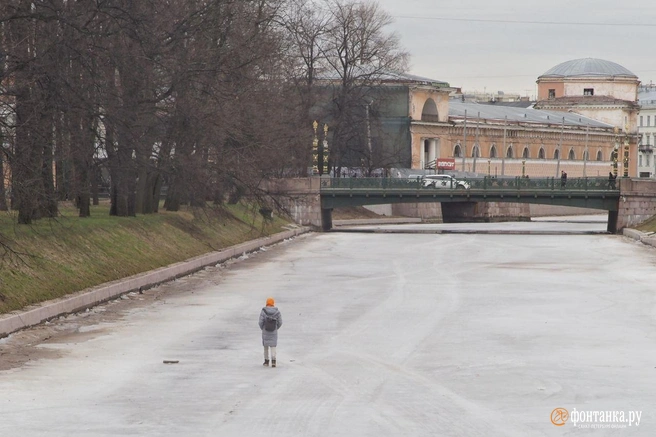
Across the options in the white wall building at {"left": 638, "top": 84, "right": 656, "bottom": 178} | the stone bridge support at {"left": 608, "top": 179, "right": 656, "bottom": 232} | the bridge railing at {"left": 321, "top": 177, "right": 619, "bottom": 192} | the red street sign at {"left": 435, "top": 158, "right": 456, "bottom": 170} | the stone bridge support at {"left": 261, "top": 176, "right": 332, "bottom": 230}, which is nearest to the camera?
the stone bridge support at {"left": 608, "top": 179, "right": 656, "bottom": 232}

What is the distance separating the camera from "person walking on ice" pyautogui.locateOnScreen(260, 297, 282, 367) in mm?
21750

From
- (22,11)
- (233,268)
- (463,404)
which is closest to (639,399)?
(463,404)

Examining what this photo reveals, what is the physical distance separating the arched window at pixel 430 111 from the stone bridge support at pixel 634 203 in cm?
4245

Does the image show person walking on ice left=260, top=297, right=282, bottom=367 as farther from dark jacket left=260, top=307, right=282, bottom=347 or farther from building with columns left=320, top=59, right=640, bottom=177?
building with columns left=320, top=59, right=640, bottom=177

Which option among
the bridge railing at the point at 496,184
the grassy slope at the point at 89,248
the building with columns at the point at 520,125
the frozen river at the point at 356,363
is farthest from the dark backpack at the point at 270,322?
the building with columns at the point at 520,125

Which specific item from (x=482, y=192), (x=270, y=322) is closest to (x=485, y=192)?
(x=482, y=192)

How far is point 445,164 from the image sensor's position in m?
119

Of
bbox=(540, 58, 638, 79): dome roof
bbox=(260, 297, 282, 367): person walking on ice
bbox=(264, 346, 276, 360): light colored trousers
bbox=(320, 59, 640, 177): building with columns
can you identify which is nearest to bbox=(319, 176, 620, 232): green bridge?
bbox=(320, 59, 640, 177): building with columns

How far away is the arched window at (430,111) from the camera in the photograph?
123312mm

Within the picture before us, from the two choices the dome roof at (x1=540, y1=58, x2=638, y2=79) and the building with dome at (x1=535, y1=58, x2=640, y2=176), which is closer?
the building with dome at (x1=535, y1=58, x2=640, y2=176)

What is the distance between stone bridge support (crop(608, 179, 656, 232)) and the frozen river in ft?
127

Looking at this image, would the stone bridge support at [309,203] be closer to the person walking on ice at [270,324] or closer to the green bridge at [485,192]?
the green bridge at [485,192]

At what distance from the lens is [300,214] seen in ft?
274

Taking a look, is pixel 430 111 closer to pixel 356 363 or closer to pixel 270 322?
pixel 356 363
